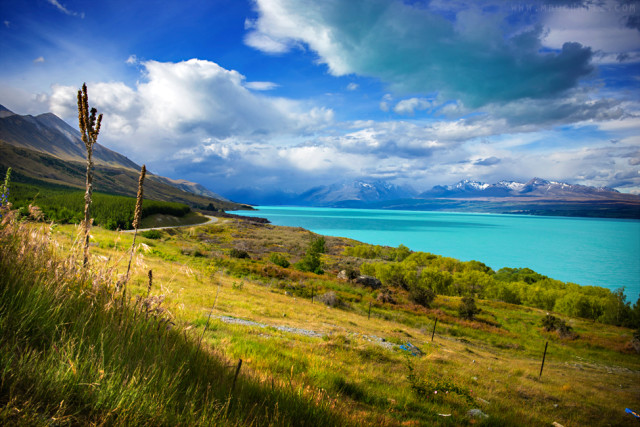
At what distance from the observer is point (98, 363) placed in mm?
2793

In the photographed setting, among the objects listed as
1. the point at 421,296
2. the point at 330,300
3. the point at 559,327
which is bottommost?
the point at 559,327

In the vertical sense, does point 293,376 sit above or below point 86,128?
below

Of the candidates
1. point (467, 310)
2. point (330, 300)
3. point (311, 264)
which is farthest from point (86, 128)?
point (311, 264)

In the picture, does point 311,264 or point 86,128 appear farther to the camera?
point 311,264

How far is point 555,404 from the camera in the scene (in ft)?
36.5

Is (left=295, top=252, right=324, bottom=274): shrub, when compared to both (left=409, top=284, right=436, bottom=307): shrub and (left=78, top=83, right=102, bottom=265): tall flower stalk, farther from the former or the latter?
(left=78, top=83, right=102, bottom=265): tall flower stalk

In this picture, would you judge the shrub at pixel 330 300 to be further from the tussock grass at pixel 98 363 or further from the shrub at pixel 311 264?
the tussock grass at pixel 98 363

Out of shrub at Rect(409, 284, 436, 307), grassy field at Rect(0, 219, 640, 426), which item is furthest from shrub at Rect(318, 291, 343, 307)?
shrub at Rect(409, 284, 436, 307)

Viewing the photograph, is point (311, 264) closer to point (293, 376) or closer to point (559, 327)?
point (559, 327)

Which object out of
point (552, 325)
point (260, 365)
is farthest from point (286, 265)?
point (260, 365)

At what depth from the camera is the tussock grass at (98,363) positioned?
7.97 feet

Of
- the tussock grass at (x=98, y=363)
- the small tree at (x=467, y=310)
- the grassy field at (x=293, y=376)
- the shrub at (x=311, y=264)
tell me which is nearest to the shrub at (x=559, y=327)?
the grassy field at (x=293, y=376)

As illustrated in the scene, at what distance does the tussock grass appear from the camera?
2.43 meters

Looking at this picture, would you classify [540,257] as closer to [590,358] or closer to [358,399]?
[590,358]
